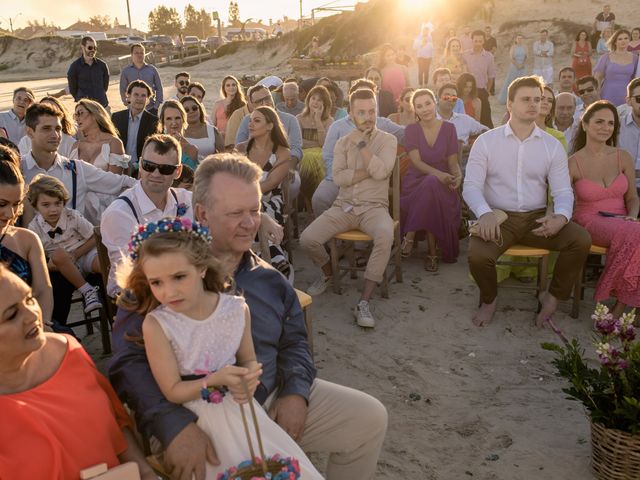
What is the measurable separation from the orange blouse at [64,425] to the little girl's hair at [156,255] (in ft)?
0.92

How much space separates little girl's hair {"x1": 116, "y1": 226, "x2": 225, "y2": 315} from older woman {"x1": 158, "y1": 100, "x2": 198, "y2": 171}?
3989 millimetres

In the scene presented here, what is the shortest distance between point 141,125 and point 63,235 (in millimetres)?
2903

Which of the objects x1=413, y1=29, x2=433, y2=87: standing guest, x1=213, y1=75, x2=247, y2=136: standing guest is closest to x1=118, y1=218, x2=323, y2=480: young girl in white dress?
x1=213, y1=75, x2=247, y2=136: standing guest

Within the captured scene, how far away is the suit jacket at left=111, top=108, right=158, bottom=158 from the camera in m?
6.81

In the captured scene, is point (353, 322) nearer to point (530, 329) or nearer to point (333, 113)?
point (530, 329)

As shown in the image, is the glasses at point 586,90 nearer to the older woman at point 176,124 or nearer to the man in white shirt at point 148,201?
the older woman at point 176,124

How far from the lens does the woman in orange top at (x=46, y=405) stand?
1786mm

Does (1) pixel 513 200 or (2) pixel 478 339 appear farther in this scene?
(1) pixel 513 200

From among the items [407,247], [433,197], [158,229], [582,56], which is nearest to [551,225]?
[433,197]

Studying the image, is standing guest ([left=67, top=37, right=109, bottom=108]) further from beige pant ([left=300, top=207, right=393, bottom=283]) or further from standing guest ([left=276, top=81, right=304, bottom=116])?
beige pant ([left=300, top=207, right=393, bottom=283])

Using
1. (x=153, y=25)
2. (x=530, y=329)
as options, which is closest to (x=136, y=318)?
(x=530, y=329)

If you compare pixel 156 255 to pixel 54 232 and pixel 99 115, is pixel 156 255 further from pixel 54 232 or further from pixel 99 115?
pixel 99 115

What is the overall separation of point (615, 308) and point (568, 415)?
1558mm

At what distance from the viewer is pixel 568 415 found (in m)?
3.78
